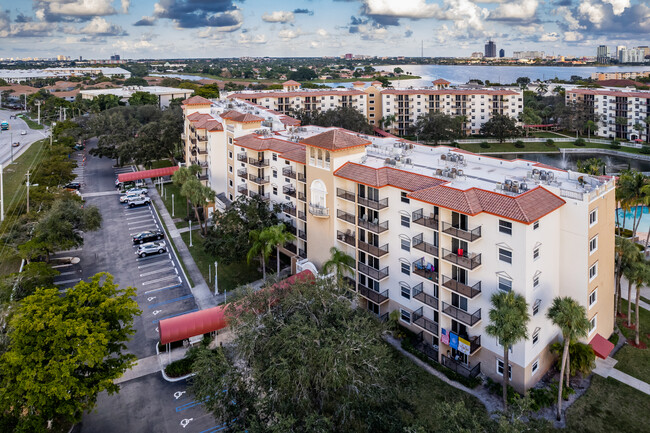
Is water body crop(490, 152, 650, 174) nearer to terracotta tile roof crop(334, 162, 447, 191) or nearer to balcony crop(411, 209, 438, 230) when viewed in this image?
terracotta tile roof crop(334, 162, 447, 191)

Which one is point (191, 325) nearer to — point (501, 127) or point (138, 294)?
point (138, 294)

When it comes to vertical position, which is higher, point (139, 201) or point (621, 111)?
point (621, 111)

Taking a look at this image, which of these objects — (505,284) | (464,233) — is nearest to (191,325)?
(464,233)

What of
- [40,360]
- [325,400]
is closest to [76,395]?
[40,360]

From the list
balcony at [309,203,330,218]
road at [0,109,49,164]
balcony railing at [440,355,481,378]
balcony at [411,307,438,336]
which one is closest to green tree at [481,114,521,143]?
balcony at [309,203,330,218]

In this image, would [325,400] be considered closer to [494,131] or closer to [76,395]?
[76,395]
